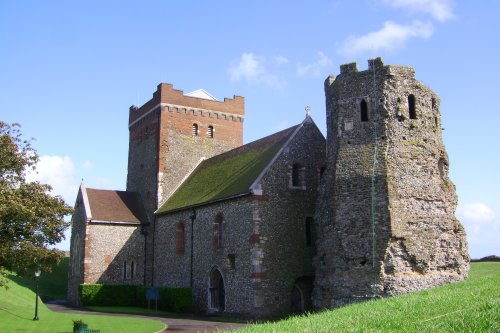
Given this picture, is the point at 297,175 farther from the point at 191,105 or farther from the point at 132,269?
the point at 132,269

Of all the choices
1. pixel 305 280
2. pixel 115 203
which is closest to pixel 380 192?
pixel 305 280

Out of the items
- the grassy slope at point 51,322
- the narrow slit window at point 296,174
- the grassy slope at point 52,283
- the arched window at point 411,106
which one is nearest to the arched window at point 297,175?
the narrow slit window at point 296,174

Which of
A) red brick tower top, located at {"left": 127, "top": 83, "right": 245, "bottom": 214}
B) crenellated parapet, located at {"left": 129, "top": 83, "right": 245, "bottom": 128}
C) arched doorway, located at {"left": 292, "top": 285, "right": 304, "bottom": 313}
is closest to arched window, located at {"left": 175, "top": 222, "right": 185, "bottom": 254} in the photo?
red brick tower top, located at {"left": 127, "top": 83, "right": 245, "bottom": 214}

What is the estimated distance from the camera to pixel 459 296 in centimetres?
1442

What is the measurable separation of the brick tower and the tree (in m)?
18.6

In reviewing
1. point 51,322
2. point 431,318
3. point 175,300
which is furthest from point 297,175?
point 431,318

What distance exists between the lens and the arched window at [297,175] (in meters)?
28.6

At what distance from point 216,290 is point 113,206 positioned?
1321cm

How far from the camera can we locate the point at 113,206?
39.3m

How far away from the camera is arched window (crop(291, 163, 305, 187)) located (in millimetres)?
28625

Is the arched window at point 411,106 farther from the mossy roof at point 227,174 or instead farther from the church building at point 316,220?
the mossy roof at point 227,174

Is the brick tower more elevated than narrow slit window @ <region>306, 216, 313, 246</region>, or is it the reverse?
the brick tower

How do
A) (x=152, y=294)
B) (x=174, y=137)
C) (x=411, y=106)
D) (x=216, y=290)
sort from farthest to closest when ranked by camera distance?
(x=174, y=137), (x=152, y=294), (x=216, y=290), (x=411, y=106)

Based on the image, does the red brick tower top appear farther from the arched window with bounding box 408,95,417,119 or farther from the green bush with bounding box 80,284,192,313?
the arched window with bounding box 408,95,417,119
